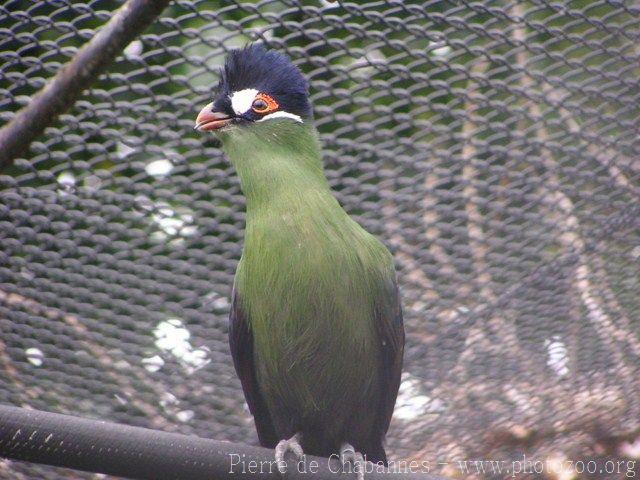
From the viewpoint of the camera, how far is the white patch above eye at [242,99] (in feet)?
10.9

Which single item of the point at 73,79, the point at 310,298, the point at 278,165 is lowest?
the point at 310,298

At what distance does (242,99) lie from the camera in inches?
131

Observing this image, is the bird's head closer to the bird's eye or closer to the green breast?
the bird's eye

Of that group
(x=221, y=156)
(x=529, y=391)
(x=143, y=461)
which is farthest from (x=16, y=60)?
(x=529, y=391)

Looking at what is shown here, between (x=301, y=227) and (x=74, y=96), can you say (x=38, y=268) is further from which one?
(x=74, y=96)

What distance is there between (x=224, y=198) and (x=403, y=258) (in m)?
0.96

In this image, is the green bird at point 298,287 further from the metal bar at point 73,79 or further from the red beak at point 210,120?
the metal bar at point 73,79

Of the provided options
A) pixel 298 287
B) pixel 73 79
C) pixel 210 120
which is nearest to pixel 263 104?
pixel 210 120

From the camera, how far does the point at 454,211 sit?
170 inches

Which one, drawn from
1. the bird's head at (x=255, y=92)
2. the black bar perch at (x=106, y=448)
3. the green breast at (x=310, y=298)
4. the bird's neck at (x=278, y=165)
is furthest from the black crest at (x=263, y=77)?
the black bar perch at (x=106, y=448)

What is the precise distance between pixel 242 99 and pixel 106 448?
1453 mm

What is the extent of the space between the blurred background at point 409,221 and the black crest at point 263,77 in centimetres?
50

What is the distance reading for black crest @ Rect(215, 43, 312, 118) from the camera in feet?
10.8

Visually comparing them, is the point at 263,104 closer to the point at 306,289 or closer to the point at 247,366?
the point at 306,289
